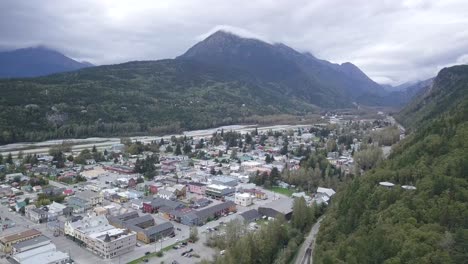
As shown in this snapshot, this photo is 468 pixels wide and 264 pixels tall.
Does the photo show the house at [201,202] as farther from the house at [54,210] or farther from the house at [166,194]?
the house at [54,210]

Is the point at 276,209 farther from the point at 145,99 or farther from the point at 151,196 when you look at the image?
the point at 145,99

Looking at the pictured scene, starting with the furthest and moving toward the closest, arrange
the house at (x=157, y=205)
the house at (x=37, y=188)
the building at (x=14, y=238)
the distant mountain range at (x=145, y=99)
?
the distant mountain range at (x=145, y=99)
the house at (x=37, y=188)
the house at (x=157, y=205)
the building at (x=14, y=238)

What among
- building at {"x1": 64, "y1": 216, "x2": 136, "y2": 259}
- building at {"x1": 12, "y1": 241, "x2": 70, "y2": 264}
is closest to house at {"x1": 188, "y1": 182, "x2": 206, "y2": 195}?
building at {"x1": 64, "y1": 216, "x2": 136, "y2": 259}

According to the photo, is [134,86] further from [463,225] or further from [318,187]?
[463,225]

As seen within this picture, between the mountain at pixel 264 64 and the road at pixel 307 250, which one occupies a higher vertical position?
the mountain at pixel 264 64

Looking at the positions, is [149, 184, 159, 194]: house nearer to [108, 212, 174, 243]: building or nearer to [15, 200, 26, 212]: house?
[108, 212, 174, 243]: building

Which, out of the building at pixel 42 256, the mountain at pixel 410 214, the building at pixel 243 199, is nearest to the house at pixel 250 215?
the building at pixel 243 199

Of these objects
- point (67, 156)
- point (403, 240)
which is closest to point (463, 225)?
point (403, 240)

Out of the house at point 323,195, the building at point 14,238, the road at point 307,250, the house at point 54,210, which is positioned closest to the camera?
the road at point 307,250
